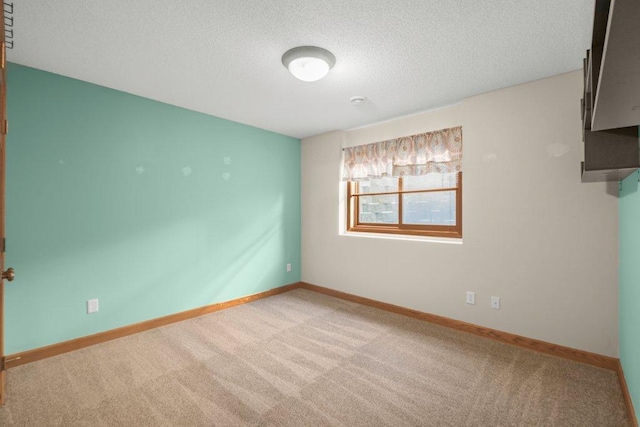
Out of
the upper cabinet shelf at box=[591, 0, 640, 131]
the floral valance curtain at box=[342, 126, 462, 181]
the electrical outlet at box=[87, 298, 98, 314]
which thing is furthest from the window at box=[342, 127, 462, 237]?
the electrical outlet at box=[87, 298, 98, 314]

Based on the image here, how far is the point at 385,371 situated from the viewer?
228 centimetres

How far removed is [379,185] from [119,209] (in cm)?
299

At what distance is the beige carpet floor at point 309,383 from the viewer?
1793mm

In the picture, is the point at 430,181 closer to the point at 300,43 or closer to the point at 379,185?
the point at 379,185

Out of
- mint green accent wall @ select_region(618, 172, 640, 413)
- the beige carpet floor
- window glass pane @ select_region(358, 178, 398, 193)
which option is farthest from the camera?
window glass pane @ select_region(358, 178, 398, 193)

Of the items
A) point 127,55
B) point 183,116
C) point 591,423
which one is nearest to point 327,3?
point 127,55

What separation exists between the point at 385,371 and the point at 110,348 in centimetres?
240

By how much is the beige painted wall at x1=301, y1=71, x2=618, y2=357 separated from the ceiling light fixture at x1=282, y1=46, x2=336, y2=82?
1.65 meters

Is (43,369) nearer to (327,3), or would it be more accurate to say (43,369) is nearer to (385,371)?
(385,371)

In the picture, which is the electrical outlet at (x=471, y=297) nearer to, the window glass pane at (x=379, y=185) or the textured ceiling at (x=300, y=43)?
the window glass pane at (x=379, y=185)

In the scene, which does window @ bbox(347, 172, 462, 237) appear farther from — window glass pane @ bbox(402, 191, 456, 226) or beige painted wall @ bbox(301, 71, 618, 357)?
beige painted wall @ bbox(301, 71, 618, 357)

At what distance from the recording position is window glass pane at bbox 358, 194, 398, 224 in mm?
3871

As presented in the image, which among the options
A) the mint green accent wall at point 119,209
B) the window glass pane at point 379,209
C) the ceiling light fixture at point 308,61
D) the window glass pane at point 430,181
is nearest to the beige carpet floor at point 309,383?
the mint green accent wall at point 119,209

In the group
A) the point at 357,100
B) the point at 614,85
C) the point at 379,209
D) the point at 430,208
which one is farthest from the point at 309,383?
the point at 357,100
